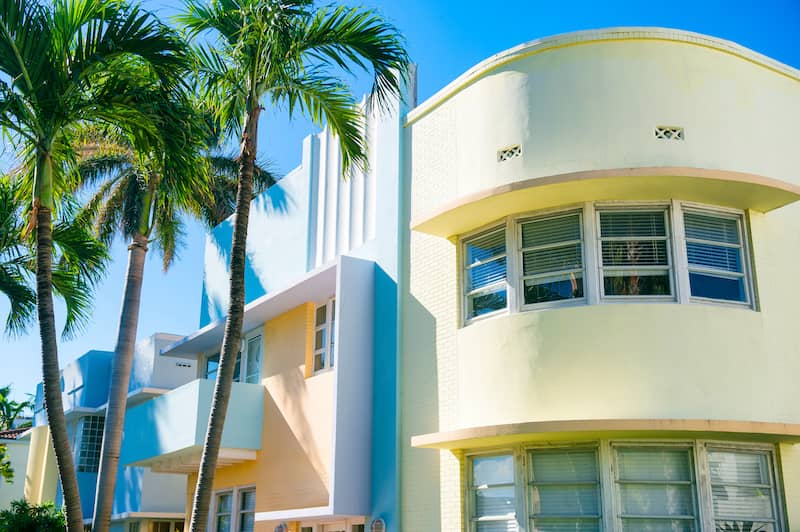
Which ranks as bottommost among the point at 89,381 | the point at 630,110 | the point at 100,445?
the point at 100,445

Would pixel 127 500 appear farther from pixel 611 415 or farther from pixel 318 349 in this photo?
pixel 611 415

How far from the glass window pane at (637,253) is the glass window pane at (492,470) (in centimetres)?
289

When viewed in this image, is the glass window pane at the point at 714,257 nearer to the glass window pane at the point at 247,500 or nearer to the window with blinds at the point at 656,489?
the window with blinds at the point at 656,489

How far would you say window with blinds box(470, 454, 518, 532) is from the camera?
12039mm

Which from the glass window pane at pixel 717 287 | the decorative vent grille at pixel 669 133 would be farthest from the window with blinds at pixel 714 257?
the decorative vent grille at pixel 669 133

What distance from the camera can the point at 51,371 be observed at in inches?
429

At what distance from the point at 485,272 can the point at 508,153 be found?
169 cm

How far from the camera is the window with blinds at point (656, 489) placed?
1111 centimetres

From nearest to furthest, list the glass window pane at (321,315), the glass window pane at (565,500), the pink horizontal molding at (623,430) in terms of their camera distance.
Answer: the pink horizontal molding at (623,430)
the glass window pane at (565,500)
the glass window pane at (321,315)

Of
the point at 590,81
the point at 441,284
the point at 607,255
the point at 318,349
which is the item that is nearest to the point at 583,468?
the point at 607,255

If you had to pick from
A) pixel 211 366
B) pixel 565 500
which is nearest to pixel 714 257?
pixel 565 500

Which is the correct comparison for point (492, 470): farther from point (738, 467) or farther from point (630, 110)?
point (630, 110)

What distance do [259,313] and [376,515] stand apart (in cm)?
551

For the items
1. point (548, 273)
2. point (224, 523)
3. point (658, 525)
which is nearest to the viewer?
point (658, 525)
